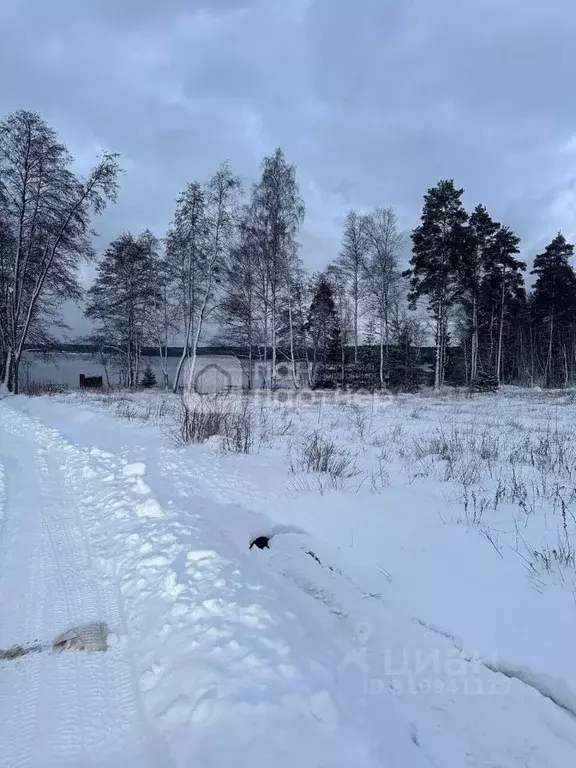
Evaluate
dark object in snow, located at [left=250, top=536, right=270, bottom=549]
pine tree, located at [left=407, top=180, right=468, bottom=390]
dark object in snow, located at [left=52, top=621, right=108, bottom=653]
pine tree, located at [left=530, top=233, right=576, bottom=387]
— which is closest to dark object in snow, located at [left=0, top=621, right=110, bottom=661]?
dark object in snow, located at [left=52, top=621, right=108, bottom=653]

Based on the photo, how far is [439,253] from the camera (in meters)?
23.6

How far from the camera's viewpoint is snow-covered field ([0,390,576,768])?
5.25ft

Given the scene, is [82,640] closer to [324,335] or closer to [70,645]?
[70,645]

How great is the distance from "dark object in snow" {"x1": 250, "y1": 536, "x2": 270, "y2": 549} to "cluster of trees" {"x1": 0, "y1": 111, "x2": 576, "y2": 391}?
1652 centimetres

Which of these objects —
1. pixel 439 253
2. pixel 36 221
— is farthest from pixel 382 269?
pixel 36 221

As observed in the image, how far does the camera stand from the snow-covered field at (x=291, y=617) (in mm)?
1602

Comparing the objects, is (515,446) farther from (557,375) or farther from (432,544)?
(557,375)

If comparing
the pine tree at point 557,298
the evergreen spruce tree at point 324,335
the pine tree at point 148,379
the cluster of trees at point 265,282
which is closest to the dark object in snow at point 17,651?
the cluster of trees at point 265,282

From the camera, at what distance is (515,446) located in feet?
23.4

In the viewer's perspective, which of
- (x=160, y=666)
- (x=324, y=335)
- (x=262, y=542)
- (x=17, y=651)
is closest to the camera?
(x=160, y=666)

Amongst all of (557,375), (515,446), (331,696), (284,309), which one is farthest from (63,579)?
(557,375)

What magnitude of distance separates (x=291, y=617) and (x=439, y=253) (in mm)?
24997

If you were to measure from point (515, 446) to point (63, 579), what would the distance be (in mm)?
7246

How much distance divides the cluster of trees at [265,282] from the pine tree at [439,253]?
3.0 inches
